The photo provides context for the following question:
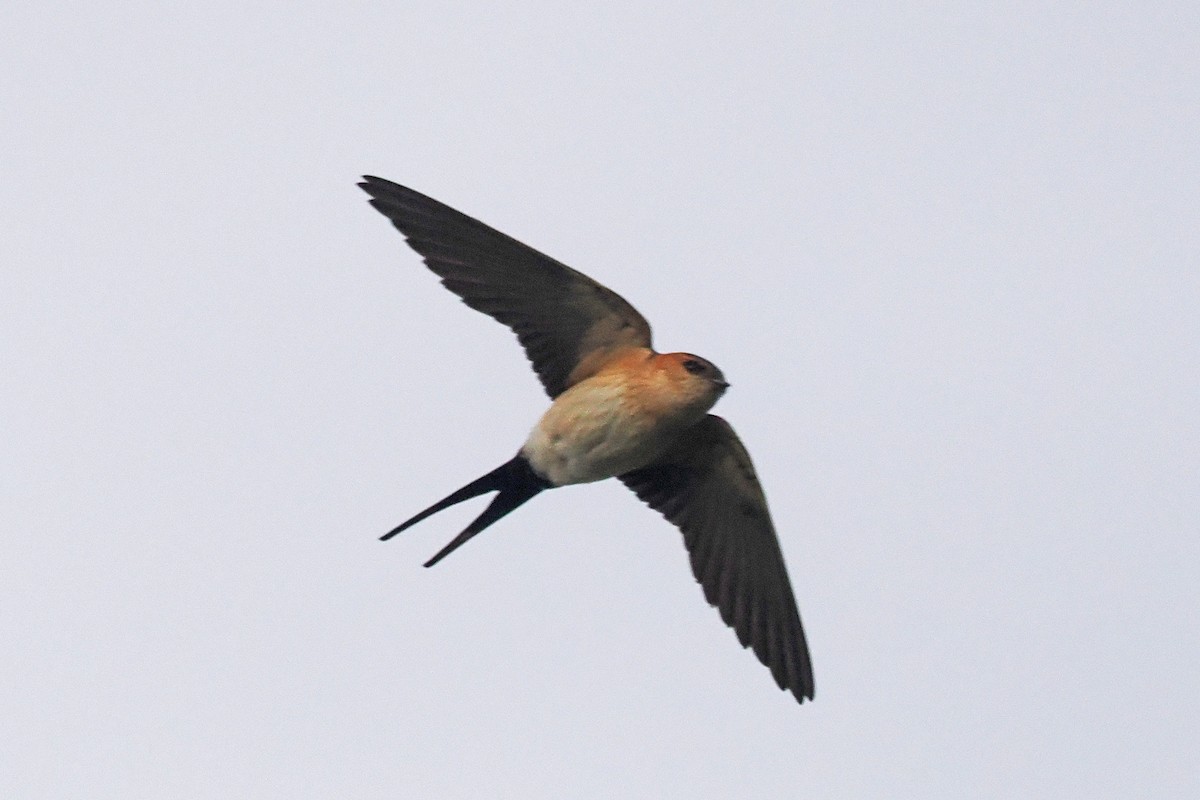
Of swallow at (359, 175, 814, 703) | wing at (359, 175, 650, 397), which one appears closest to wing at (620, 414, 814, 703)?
swallow at (359, 175, 814, 703)

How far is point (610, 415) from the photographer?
28.7 feet

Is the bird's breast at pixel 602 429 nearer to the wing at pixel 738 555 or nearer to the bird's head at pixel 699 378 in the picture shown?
the bird's head at pixel 699 378

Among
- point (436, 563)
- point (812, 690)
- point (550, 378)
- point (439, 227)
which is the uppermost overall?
point (439, 227)

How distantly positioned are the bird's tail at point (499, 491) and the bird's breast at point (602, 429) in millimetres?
78

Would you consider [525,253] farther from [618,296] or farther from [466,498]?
[466,498]

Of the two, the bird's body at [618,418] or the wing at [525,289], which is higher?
the wing at [525,289]

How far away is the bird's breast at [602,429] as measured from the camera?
8.70m

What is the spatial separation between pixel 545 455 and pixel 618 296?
71 centimetres

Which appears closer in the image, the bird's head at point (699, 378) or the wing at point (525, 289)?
the bird's head at point (699, 378)

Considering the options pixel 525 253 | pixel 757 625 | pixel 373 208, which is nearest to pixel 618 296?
pixel 525 253

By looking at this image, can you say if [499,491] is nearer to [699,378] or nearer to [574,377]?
[574,377]

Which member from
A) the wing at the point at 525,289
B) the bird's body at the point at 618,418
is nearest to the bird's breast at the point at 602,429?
the bird's body at the point at 618,418

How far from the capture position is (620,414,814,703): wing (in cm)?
949

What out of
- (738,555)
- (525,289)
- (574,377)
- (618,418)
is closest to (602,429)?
(618,418)
